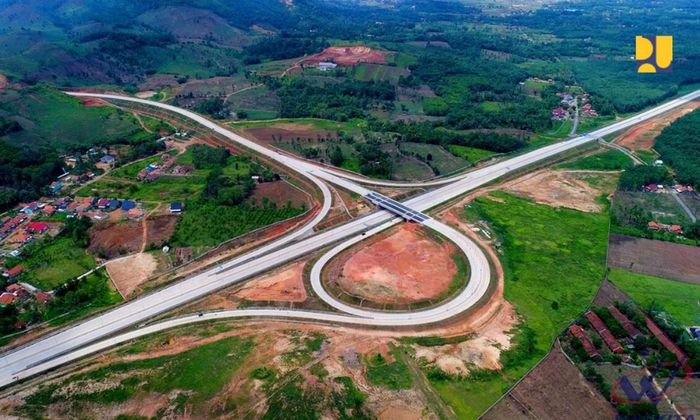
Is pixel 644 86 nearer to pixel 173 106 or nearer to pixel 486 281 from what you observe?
pixel 486 281

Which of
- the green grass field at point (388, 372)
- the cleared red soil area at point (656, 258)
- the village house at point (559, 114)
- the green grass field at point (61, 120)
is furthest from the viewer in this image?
the village house at point (559, 114)

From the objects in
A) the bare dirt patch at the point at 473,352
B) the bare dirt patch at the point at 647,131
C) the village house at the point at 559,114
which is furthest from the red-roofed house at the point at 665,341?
the village house at the point at 559,114

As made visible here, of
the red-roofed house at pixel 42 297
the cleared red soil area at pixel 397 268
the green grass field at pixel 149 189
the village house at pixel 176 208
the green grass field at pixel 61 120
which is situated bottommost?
the cleared red soil area at pixel 397 268

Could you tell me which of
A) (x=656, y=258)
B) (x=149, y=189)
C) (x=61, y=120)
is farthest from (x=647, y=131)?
(x=61, y=120)

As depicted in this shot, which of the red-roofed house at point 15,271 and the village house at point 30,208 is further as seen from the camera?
the village house at point 30,208

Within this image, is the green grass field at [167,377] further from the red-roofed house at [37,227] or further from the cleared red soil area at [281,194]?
the red-roofed house at [37,227]

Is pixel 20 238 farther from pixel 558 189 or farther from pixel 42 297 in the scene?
pixel 558 189
